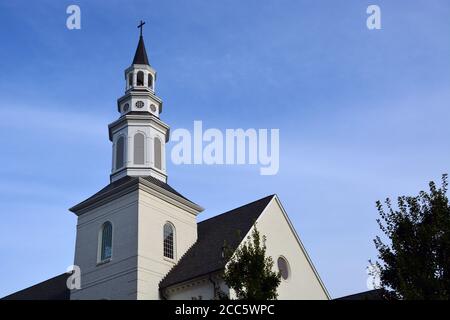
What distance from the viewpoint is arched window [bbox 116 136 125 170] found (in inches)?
1435

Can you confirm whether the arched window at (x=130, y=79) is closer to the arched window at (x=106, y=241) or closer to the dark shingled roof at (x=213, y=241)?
the arched window at (x=106, y=241)

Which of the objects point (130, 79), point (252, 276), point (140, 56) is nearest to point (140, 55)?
point (140, 56)

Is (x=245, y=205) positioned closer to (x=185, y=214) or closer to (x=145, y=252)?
(x=185, y=214)

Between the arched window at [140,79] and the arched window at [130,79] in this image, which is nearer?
the arched window at [140,79]

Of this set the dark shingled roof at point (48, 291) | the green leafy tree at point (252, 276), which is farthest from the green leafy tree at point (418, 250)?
the dark shingled roof at point (48, 291)

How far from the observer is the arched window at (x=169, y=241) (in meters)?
33.1

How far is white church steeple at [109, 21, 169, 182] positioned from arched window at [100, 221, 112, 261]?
355cm

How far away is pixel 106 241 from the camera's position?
33375 mm

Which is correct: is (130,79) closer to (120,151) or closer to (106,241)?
(120,151)

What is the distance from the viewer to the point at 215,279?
2884cm

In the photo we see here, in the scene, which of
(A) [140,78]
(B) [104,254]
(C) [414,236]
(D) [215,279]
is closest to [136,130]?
(A) [140,78]

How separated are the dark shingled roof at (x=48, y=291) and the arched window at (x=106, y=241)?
5107 mm

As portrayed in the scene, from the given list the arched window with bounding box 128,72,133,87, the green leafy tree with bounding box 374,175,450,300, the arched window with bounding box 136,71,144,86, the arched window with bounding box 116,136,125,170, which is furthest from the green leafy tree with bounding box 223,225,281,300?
the arched window with bounding box 128,72,133,87
